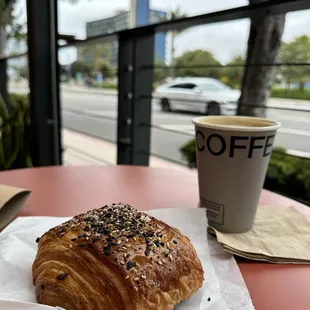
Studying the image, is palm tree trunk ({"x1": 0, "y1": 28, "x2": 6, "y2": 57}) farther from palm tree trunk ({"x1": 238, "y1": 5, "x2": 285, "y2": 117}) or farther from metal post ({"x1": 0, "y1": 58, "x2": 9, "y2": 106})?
palm tree trunk ({"x1": 238, "y1": 5, "x2": 285, "y2": 117})

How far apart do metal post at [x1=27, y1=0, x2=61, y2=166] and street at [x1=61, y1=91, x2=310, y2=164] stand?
1.30 ft

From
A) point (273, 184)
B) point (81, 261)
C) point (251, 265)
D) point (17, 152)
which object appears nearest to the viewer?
point (81, 261)

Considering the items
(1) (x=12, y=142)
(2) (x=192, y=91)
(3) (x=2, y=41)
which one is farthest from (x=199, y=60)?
(3) (x=2, y=41)

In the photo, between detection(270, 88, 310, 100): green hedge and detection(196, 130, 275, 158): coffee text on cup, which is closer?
detection(196, 130, 275, 158): coffee text on cup

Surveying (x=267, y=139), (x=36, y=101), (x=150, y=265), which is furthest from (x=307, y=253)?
(x=36, y=101)

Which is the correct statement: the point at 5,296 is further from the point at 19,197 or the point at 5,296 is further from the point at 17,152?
the point at 17,152

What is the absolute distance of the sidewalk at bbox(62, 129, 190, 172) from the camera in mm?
3783

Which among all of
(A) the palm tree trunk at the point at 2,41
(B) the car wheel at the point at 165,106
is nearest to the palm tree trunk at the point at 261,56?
(B) the car wheel at the point at 165,106

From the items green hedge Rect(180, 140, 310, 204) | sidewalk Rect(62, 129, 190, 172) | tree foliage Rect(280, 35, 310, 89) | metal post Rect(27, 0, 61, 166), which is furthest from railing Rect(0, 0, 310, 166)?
sidewalk Rect(62, 129, 190, 172)

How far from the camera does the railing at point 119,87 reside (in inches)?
77.2

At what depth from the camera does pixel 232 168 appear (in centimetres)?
63

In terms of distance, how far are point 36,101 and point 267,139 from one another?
6.15 ft

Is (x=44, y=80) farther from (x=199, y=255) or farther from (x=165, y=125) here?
(x=199, y=255)

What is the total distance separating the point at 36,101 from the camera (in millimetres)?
2195
